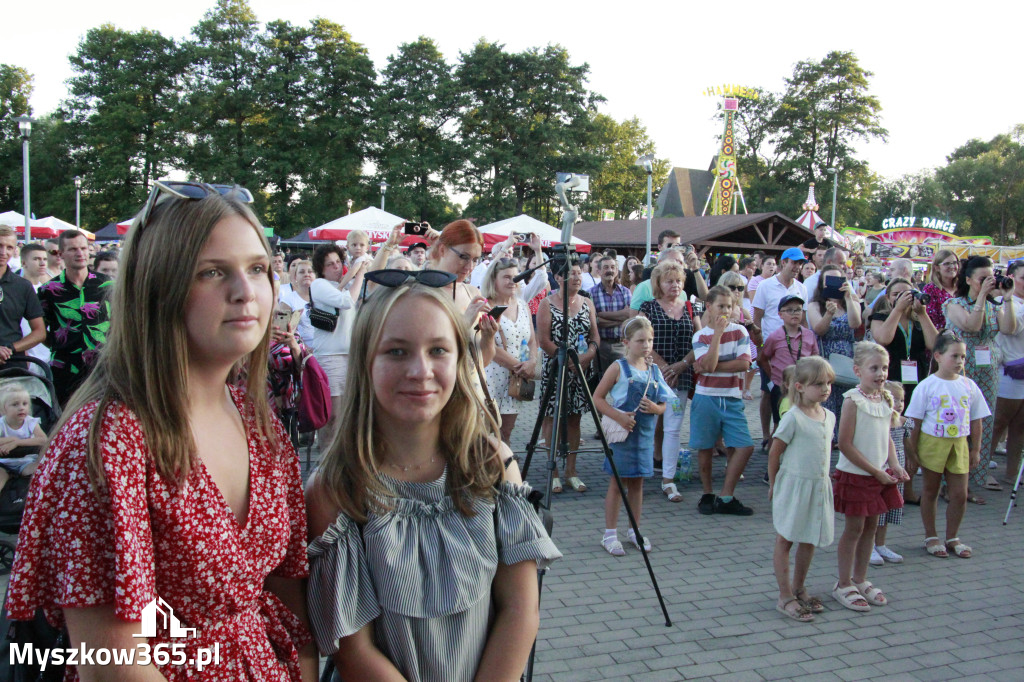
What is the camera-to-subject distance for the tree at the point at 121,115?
34.9 metres

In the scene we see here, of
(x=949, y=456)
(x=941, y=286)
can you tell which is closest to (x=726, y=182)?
(x=941, y=286)

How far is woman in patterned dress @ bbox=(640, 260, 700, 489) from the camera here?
247 inches

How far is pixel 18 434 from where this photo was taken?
449 centimetres

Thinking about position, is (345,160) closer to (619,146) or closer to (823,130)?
(619,146)

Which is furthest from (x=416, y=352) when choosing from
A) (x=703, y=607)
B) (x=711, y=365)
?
(x=711, y=365)

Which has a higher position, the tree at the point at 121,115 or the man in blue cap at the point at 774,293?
the tree at the point at 121,115

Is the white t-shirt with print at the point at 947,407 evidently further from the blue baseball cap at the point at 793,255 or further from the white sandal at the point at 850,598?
the blue baseball cap at the point at 793,255

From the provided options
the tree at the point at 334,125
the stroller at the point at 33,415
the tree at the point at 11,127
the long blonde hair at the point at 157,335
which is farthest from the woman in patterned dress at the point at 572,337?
the tree at the point at 11,127

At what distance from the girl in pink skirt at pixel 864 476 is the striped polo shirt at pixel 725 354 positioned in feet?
4.59

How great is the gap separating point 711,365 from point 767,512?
1308 millimetres

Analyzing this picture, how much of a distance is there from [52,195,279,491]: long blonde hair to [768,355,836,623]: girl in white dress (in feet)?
11.6

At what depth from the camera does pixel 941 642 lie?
3781 mm

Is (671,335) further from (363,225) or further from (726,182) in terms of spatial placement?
(726,182)

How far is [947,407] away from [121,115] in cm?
3834
